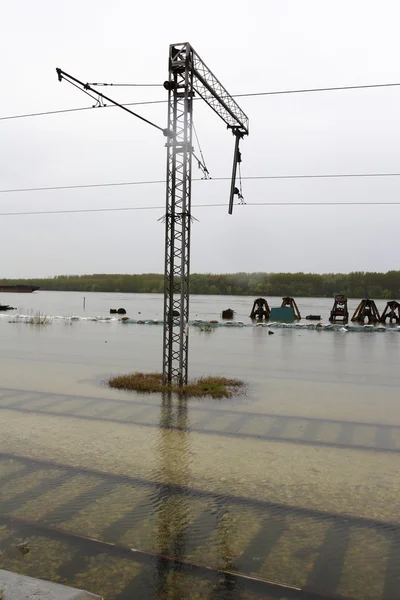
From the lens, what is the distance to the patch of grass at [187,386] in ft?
41.5

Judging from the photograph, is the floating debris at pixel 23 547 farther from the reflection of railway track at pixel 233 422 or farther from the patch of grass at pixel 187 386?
the patch of grass at pixel 187 386

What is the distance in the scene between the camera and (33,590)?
3246 millimetres

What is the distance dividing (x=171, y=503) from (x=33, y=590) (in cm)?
253

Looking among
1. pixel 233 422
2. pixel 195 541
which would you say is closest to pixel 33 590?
pixel 195 541

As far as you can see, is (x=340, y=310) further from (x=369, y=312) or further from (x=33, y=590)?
(x=33, y=590)

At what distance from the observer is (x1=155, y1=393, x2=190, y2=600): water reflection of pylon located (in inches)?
162

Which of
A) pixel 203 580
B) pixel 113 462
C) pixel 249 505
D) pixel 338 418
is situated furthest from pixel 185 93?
pixel 203 580

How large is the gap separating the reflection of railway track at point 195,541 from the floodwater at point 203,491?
0.6 inches

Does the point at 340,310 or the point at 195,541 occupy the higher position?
the point at 340,310

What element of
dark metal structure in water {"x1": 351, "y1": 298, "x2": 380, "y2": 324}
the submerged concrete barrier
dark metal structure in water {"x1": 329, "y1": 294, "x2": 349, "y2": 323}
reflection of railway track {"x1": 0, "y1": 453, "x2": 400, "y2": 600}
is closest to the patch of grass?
reflection of railway track {"x1": 0, "y1": 453, "x2": 400, "y2": 600}

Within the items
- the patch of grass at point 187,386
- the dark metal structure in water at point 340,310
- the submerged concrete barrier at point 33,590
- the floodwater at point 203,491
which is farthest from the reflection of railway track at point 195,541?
the dark metal structure in water at point 340,310

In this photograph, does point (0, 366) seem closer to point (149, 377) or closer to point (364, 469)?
point (149, 377)

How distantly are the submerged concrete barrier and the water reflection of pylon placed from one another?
824 mm

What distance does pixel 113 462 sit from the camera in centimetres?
713
